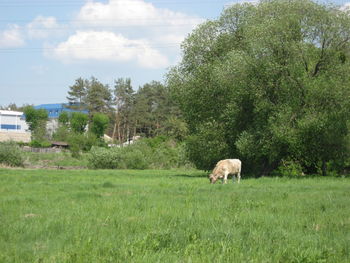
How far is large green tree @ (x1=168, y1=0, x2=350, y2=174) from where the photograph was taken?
30578 millimetres

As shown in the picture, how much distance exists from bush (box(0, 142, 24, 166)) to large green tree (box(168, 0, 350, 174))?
81.1ft

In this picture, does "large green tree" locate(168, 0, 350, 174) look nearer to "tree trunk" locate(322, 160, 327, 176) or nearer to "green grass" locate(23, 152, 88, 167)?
"tree trunk" locate(322, 160, 327, 176)

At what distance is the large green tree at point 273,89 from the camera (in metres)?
30.6

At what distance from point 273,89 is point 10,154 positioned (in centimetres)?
3315

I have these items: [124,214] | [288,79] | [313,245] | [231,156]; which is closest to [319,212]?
[313,245]

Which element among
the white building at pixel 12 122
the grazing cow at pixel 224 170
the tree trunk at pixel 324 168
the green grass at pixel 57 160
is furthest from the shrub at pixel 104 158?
the white building at pixel 12 122

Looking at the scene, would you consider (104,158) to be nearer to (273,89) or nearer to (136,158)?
(136,158)

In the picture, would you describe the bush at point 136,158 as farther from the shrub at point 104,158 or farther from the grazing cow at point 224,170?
the grazing cow at point 224,170

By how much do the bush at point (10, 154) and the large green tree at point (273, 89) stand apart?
2471cm

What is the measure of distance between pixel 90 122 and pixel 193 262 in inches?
4520

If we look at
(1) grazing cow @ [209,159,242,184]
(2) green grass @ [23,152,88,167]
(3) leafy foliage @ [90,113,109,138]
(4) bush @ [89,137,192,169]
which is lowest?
(2) green grass @ [23,152,88,167]

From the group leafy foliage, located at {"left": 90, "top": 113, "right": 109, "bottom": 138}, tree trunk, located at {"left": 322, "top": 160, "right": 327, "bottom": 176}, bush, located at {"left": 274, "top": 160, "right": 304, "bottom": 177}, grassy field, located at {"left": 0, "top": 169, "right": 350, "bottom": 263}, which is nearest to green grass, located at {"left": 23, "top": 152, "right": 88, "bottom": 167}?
leafy foliage, located at {"left": 90, "top": 113, "right": 109, "bottom": 138}

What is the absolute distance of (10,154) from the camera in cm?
5266

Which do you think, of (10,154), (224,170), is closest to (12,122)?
(10,154)
